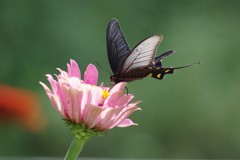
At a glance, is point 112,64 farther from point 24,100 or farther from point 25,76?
point 25,76

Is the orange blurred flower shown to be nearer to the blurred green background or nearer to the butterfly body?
the blurred green background

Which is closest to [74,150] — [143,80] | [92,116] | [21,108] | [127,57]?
[92,116]

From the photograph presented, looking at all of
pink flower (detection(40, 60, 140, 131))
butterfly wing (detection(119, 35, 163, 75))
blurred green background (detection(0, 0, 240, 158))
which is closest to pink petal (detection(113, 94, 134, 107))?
pink flower (detection(40, 60, 140, 131))

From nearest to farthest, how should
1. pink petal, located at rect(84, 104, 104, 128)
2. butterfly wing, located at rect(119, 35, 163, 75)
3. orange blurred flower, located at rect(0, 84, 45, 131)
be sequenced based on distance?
pink petal, located at rect(84, 104, 104, 128)
butterfly wing, located at rect(119, 35, 163, 75)
orange blurred flower, located at rect(0, 84, 45, 131)

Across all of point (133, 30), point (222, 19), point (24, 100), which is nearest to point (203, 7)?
point (222, 19)

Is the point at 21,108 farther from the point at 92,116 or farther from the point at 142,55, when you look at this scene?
the point at 92,116

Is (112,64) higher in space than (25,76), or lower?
higher
